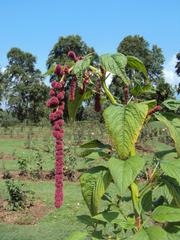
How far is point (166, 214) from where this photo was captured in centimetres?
182

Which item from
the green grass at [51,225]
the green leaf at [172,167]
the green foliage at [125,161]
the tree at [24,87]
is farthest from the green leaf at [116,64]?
the tree at [24,87]

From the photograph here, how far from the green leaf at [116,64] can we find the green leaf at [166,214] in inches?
20.4

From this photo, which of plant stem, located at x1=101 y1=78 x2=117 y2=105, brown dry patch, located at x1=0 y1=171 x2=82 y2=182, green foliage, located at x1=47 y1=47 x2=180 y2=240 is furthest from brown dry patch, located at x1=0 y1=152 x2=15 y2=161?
plant stem, located at x1=101 y1=78 x2=117 y2=105

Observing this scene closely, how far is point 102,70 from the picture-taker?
6.03 feet

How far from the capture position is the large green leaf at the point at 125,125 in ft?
5.63

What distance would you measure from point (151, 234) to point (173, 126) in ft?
1.36

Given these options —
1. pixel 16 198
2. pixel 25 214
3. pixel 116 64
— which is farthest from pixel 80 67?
pixel 16 198

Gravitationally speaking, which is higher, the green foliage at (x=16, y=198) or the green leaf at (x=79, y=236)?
the green leaf at (x=79, y=236)

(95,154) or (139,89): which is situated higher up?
(139,89)

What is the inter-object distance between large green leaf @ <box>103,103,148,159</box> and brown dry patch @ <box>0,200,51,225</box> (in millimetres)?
5367

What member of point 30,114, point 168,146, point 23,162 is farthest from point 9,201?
point 30,114

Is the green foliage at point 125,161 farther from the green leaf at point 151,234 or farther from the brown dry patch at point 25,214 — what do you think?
the brown dry patch at point 25,214

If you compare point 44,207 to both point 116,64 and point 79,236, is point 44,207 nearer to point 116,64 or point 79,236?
point 79,236

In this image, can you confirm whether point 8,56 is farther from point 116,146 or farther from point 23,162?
point 116,146
